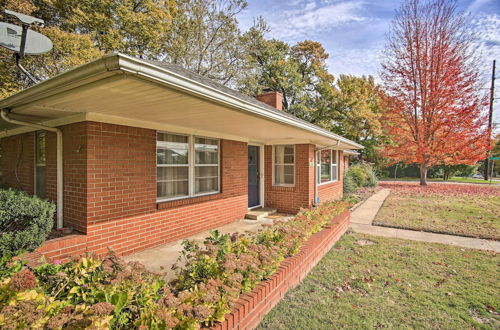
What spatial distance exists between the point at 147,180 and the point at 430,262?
17.9 ft

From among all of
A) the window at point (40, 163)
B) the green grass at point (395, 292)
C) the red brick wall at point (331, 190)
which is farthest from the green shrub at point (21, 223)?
the red brick wall at point (331, 190)

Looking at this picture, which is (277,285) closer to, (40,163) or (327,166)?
(40,163)

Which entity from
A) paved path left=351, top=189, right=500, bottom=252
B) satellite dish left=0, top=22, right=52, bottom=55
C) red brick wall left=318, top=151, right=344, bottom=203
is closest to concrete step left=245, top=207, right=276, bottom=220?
red brick wall left=318, top=151, right=344, bottom=203

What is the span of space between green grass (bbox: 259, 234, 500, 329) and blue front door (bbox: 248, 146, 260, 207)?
3983 millimetres

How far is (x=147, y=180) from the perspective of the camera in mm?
4969

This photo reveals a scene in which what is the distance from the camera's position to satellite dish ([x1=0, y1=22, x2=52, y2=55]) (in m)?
3.96

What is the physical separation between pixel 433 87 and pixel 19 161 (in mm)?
19918

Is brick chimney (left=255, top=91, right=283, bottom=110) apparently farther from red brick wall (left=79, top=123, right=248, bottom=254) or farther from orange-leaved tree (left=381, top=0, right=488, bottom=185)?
orange-leaved tree (left=381, top=0, right=488, bottom=185)

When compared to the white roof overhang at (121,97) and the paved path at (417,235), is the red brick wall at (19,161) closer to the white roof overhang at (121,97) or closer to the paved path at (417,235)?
the white roof overhang at (121,97)

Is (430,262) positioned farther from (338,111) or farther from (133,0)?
(338,111)

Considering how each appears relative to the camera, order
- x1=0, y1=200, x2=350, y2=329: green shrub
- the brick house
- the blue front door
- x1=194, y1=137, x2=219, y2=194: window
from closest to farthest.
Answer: x1=0, y1=200, x2=350, y2=329: green shrub
the brick house
x1=194, y1=137, x2=219, y2=194: window
the blue front door

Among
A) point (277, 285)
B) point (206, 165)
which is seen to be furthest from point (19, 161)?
point (277, 285)

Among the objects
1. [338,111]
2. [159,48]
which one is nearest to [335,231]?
[159,48]

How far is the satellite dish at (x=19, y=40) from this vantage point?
3.96 m
